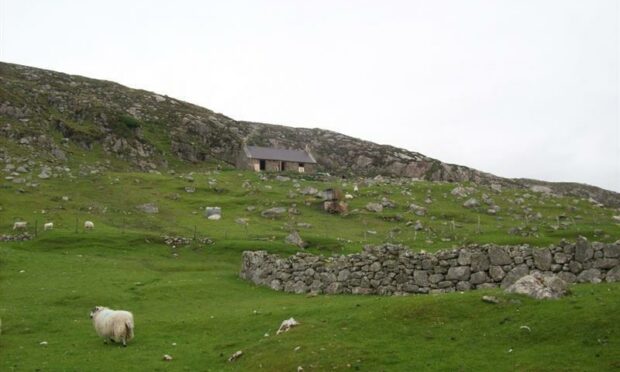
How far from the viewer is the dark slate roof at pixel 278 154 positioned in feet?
408

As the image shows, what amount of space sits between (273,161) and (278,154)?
404cm

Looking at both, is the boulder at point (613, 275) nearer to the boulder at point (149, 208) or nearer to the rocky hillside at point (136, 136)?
the boulder at point (149, 208)

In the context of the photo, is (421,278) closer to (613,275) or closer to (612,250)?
(613,275)

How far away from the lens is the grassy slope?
795 inches

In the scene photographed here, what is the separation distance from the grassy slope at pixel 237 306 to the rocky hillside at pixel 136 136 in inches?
1142

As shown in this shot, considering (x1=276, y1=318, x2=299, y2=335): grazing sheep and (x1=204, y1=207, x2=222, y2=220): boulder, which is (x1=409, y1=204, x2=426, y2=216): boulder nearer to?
(x1=204, y1=207, x2=222, y2=220): boulder

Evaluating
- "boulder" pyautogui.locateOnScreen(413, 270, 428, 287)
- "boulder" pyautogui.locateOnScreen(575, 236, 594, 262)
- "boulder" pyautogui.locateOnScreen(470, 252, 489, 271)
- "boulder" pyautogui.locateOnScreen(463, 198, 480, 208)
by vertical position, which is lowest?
"boulder" pyautogui.locateOnScreen(413, 270, 428, 287)

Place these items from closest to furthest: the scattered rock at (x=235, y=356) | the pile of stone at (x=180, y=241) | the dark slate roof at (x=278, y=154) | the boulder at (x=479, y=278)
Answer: the scattered rock at (x=235, y=356)
the boulder at (x=479, y=278)
the pile of stone at (x=180, y=241)
the dark slate roof at (x=278, y=154)

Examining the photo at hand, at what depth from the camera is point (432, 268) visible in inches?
1375

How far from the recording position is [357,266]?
3716 cm

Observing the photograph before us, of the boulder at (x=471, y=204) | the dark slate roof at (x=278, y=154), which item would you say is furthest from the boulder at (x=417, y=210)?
the dark slate roof at (x=278, y=154)

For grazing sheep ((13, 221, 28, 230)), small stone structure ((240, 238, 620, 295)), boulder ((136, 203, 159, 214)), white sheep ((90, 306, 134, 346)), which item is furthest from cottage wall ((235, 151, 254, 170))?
white sheep ((90, 306, 134, 346))

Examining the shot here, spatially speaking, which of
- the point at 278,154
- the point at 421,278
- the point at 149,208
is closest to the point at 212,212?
the point at 149,208

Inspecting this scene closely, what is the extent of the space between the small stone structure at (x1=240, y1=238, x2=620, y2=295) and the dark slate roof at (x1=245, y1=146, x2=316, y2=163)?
273ft
